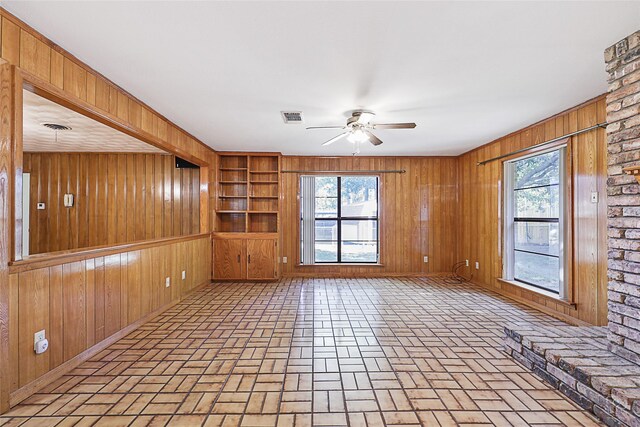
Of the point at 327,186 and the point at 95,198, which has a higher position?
the point at 327,186

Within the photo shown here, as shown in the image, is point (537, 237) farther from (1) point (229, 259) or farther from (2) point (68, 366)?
(2) point (68, 366)

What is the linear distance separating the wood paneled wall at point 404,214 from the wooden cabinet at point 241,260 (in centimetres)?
53

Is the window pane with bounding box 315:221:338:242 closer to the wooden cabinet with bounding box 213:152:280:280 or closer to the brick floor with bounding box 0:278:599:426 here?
the wooden cabinet with bounding box 213:152:280:280

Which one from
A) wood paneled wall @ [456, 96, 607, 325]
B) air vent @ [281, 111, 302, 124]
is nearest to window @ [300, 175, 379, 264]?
wood paneled wall @ [456, 96, 607, 325]

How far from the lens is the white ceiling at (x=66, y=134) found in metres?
3.29

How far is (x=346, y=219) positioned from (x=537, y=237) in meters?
3.17

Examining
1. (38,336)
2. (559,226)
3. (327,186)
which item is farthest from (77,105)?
(559,226)

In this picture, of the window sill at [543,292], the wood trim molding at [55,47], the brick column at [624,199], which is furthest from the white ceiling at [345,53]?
the window sill at [543,292]

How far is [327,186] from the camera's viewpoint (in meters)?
6.24

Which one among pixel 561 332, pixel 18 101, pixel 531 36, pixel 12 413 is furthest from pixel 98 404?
pixel 531 36

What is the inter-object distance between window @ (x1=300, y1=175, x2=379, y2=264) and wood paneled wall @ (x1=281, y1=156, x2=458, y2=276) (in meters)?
0.20

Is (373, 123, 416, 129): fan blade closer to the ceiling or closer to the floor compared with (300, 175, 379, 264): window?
closer to the ceiling

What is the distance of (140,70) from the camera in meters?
2.54

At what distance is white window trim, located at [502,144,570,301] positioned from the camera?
11.7ft
